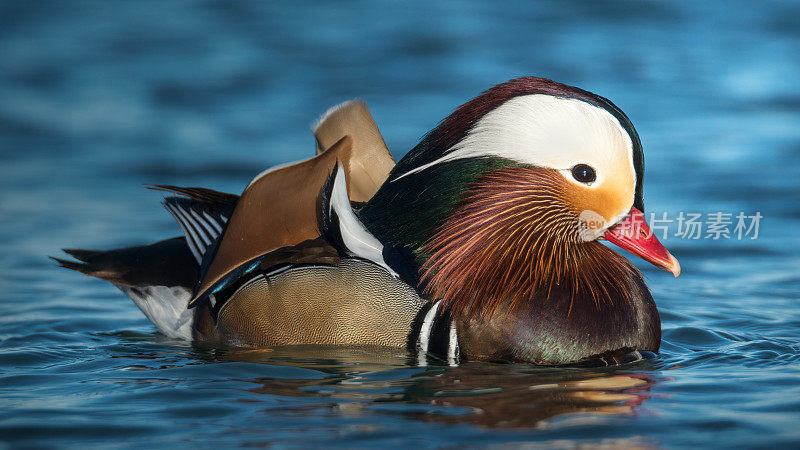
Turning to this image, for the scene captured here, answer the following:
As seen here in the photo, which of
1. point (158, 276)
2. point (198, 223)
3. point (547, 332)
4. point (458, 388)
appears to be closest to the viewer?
point (458, 388)

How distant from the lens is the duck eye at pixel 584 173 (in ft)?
14.3

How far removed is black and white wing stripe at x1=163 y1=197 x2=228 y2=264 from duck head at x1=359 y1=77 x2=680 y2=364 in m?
0.87

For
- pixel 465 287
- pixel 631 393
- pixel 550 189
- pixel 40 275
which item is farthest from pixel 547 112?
pixel 40 275

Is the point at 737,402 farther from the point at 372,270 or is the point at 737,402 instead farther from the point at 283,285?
the point at 283,285

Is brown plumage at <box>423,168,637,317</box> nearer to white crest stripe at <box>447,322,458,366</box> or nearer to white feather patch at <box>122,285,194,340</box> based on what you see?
white crest stripe at <box>447,322,458,366</box>

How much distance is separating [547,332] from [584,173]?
705 millimetres

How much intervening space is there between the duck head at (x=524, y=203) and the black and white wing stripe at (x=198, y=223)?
874mm

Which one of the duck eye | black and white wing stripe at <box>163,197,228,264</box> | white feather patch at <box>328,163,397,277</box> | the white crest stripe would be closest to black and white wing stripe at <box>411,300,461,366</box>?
the white crest stripe

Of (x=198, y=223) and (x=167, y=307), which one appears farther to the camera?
(x=167, y=307)

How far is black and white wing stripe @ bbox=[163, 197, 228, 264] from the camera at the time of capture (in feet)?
16.3

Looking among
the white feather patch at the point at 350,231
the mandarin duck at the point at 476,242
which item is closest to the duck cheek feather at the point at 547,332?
the mandarin duck at the point at 476,242

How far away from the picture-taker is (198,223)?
5.03m

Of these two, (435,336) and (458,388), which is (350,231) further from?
(458,388)

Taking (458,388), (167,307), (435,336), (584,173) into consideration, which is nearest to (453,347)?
(435,336)
